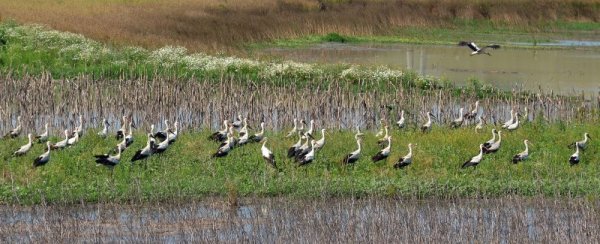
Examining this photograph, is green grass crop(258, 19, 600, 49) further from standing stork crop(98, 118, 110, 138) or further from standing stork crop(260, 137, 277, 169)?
standing stork crop(260, 137, 277, 169)

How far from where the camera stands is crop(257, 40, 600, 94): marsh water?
31.3 metres

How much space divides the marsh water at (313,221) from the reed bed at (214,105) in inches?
240

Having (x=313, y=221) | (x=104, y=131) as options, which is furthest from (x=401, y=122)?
(x=313, y=221)

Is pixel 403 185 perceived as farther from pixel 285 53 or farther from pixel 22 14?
pixel 22 14

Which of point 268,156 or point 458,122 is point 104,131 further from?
point 458,122

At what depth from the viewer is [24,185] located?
15266mm

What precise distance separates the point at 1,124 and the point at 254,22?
21.4m

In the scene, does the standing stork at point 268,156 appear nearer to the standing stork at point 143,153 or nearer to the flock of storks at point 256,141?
the flock of storks at point 256,141

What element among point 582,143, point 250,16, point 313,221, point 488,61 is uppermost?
point 313,221

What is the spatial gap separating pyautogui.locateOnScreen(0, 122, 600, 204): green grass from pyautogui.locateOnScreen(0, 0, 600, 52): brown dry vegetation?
48.0 ft

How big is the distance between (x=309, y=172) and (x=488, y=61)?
2160 cm

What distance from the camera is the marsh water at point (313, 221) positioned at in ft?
39.9

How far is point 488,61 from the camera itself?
3728cm

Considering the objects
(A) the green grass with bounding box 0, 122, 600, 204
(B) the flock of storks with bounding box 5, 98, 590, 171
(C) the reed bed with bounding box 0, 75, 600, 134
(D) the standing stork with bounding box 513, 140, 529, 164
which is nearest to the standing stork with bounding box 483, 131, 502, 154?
(B) the flock of storks with bounding box 5, 98, 590, 171
